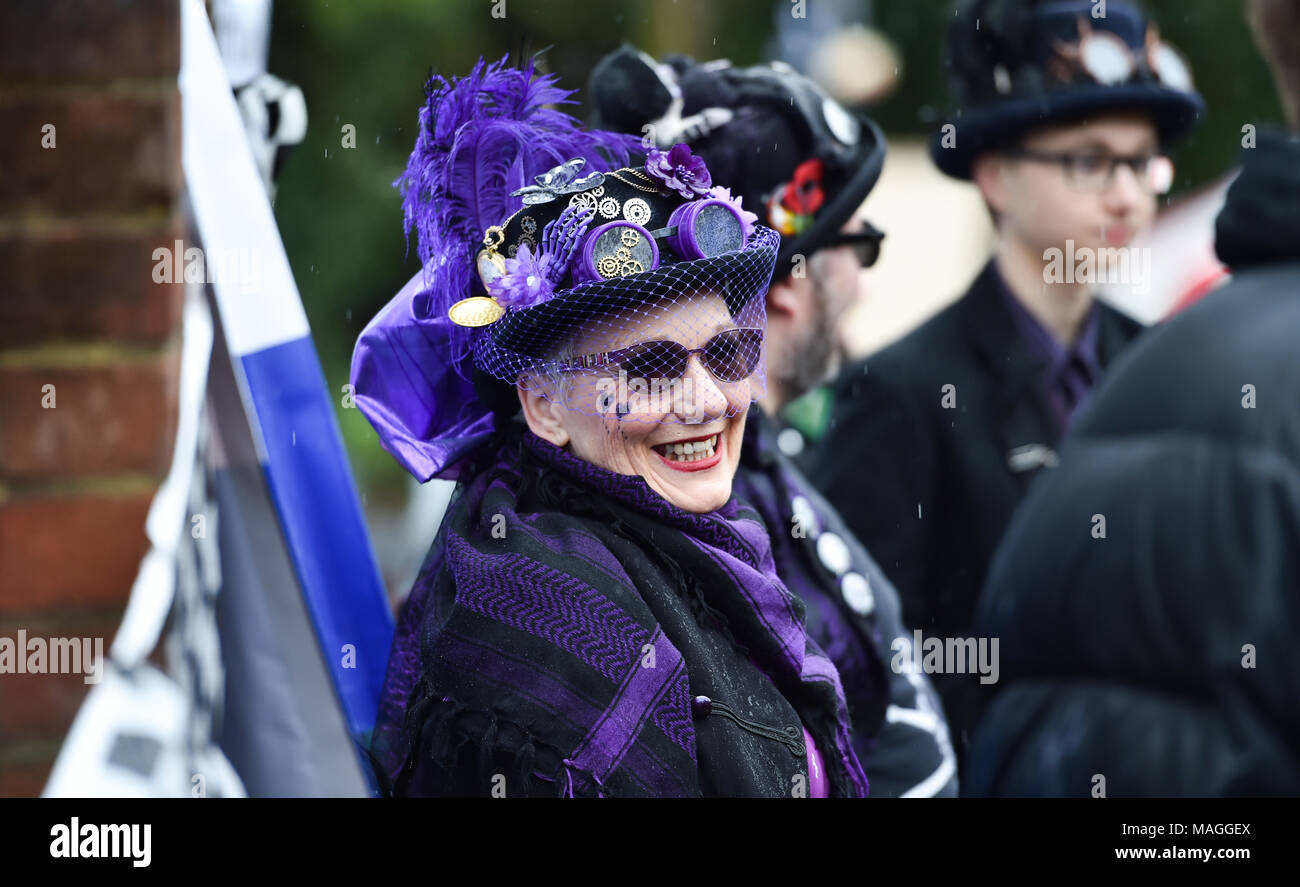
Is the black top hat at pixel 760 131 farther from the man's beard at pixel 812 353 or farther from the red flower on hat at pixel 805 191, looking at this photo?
the man's beard at pixel 812 353

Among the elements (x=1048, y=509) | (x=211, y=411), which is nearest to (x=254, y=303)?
(x=211, y=411)

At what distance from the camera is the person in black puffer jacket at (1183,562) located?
1962 millimetres

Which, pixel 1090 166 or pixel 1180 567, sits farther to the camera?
pixel 1090 166

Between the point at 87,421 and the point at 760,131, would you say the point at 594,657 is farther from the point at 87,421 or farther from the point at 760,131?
the point at 760,131

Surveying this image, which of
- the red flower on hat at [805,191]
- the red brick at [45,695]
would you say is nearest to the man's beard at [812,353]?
the red flower on hat at [805,191]

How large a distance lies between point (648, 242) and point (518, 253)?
0.69ft

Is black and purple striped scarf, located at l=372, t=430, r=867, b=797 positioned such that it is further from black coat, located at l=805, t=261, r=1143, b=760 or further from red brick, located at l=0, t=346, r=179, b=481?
black coat, located at l=805, t=261, r=1143, b=760

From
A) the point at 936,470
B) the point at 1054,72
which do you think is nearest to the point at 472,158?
the point at 936,470

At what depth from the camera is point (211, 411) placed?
7.44 ft

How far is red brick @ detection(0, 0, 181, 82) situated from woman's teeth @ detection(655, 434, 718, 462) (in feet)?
3.07

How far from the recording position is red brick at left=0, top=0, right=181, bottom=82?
→ 70.6 inches

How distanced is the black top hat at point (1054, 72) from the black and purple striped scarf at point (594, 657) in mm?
2201

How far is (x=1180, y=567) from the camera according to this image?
6.64 feet

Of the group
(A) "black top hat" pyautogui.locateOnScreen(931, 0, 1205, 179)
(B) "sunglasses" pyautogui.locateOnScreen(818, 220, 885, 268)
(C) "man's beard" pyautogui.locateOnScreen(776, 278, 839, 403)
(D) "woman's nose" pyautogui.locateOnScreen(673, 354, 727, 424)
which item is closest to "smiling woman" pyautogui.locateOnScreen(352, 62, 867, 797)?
(D) "woman's nose" pyautogui.locateOnScreen(673, 354, 727, 424)
